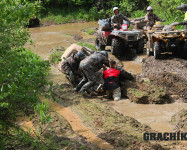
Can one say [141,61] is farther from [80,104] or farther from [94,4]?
[94,4]

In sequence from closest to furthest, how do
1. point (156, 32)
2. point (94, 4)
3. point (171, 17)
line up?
point (156, 32) → point (171, 17) → point (94, 4)

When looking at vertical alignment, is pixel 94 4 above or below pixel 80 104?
above

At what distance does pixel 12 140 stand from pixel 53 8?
27.1m

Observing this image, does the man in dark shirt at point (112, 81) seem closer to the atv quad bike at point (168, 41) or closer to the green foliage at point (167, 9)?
the atv quad bike at point (168, 41)

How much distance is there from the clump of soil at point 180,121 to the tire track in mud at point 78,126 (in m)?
1.42

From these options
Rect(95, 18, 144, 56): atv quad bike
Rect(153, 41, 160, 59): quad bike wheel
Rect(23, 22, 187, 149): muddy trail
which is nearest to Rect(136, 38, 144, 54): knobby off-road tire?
Rect(95, 18, 144, 56): atv quad bike

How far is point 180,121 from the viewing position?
569cm

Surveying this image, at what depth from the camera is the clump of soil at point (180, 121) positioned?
17.9 feet

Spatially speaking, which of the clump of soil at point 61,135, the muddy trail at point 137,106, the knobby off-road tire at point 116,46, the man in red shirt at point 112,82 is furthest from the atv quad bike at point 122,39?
the clump of soil at point 61,135

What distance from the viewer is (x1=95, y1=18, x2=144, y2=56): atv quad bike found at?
36.1 feet

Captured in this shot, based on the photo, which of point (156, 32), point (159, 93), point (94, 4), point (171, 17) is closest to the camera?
point (159, 93)

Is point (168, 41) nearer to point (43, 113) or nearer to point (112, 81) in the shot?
point (112, 81)

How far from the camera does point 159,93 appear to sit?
277 inches

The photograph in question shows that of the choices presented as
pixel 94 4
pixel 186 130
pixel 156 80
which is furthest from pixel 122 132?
pixel 94 4
